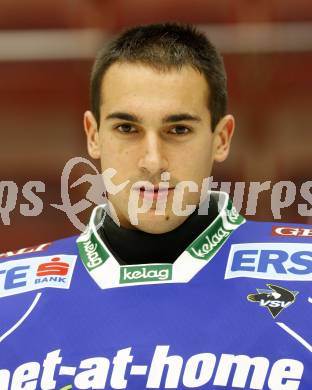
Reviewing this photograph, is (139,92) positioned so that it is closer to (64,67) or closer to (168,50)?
(168,50)

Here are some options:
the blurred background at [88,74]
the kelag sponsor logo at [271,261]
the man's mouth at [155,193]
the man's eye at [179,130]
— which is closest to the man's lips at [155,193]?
the man's mouth at [155,193]

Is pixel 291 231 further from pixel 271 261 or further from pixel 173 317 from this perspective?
pixel 173 317

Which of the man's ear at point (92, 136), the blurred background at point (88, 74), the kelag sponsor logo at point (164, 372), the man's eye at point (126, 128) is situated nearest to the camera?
the kelag sponsor logo at point (164, 372)

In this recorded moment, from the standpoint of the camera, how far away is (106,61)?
6.15 ft

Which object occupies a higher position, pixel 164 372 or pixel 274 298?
pixel 274 298

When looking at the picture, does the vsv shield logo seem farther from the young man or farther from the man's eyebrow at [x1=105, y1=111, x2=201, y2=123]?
the man's eyebrow at [x1=105, y1=111, x2=201, y2=123]

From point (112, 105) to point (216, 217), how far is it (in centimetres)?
33

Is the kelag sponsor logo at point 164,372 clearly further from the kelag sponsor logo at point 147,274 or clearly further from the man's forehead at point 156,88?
the man's forehead at point 156,88

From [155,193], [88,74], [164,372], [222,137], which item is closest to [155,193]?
[155,193]

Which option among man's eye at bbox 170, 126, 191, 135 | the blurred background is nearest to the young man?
man's eye at bbox 170, 126, 191, 135

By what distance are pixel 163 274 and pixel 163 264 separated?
0.02m

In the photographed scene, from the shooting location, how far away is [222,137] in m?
1.90

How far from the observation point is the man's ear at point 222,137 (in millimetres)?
1884

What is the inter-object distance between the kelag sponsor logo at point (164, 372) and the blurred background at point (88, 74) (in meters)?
2.27
